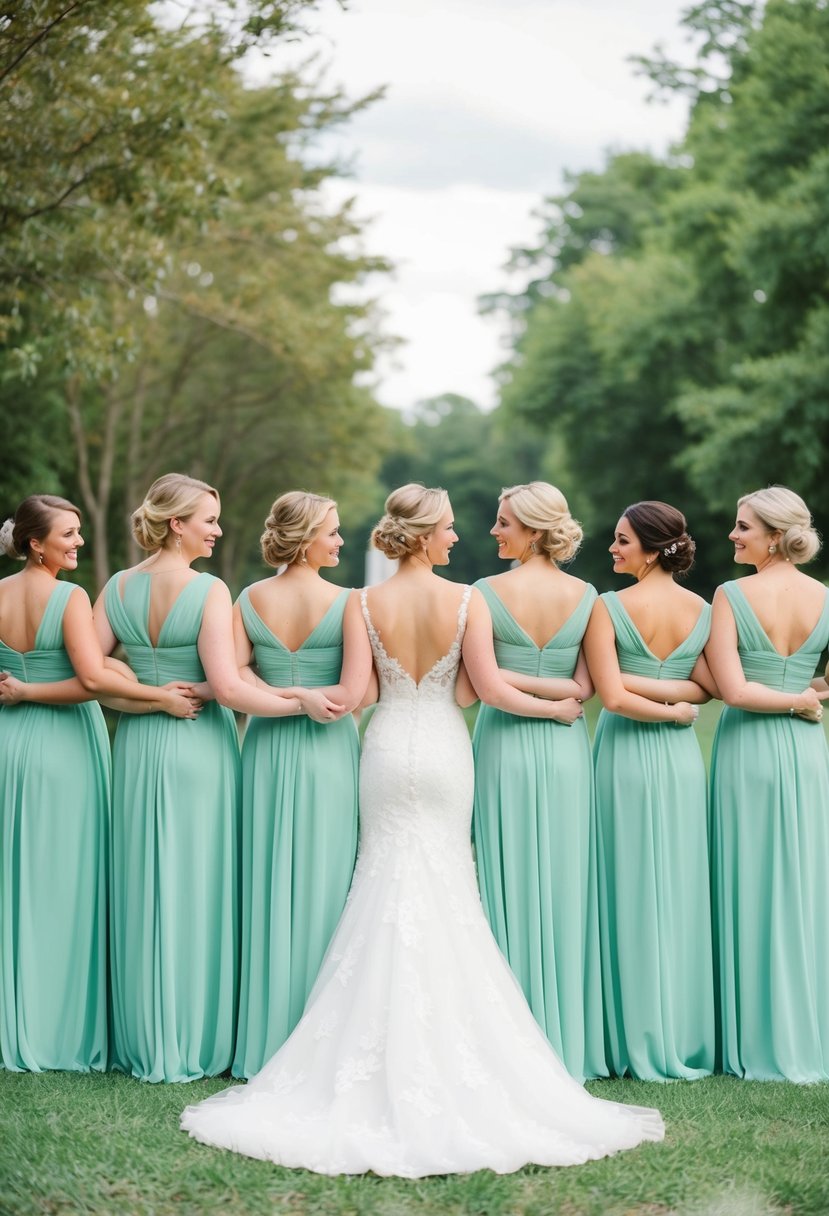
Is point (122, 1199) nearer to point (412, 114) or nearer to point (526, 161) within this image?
point (412, 114)

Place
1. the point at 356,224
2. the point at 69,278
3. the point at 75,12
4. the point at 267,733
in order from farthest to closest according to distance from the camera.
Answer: the point at 356,224
the point at 69,278
the point at 75,12
the point at 267,733

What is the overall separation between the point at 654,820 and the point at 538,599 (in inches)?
46.6

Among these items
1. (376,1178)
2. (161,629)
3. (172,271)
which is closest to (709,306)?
(172,271)

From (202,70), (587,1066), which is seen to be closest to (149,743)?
(587,1066)

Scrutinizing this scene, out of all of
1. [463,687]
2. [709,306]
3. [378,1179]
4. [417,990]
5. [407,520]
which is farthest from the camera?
[709,306]

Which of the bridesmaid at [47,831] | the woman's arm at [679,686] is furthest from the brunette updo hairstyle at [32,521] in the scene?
the woman's arm at [679,686]

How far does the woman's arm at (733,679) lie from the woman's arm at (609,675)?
304mm

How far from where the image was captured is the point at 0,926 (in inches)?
251

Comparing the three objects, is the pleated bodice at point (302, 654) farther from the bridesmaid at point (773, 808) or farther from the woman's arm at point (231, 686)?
the bridesmaid at point (773, 808)

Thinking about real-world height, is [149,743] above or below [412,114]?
below

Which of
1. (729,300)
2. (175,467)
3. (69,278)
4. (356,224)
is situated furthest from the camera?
(175,467)

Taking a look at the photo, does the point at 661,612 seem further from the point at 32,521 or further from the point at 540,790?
the point at 32,521

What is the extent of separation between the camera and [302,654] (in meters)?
6.12

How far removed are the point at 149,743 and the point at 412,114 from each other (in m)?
37.6
